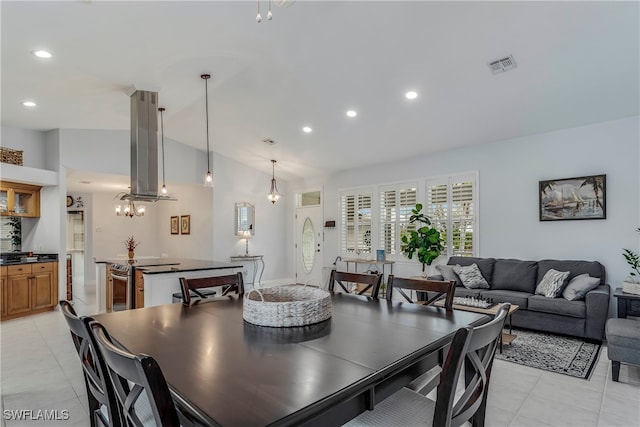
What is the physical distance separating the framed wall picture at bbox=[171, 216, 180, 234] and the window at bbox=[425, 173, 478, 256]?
610 centimetres

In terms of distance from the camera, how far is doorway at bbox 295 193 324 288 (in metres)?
8.19

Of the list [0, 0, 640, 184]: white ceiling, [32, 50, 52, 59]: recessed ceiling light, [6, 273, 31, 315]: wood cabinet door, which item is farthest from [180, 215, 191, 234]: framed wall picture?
[32, 50, 52, 59]: recessed ceiling light

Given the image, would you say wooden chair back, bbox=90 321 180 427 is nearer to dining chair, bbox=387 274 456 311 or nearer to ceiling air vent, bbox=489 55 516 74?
dining chair, bbox=387 274 456 311

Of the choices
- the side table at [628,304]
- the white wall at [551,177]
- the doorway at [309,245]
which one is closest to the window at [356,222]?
the doorway at [309,245]

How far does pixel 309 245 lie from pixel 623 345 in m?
6.23

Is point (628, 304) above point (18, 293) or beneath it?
above

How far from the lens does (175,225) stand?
898 centimetres

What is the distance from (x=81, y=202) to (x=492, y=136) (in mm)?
9448

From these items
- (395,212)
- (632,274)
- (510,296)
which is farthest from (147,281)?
(632,274)

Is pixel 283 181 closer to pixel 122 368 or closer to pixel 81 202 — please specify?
pixel 81 202

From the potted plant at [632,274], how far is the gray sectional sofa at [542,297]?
0.21m

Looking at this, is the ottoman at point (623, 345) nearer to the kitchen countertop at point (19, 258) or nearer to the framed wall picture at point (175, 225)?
the kitchen countertop at point (19, 258)

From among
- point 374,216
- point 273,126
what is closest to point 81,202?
point 273,126

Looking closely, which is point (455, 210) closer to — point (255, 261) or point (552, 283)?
point (552, 283)
